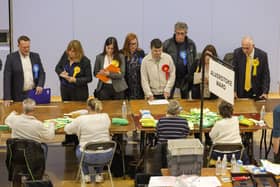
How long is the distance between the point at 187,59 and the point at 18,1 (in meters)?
3.62

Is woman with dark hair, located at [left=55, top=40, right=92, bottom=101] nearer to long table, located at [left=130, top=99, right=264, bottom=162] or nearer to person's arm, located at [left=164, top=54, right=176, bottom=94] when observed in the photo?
long table, located at [left=130, top=99, right=264, bottom=162]

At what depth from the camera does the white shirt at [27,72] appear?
802cm

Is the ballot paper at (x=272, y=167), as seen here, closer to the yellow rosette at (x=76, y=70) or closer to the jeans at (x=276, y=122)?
the jeans at (x=276, y=122)

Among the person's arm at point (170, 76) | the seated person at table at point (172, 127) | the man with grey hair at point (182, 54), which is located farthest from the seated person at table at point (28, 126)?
the man with grey hair at point (182, 54)

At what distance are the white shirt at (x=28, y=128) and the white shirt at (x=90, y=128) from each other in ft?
0.79

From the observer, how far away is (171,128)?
6.31 meters

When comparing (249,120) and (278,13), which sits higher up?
(278,13)

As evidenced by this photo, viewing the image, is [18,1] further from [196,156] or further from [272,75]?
[196,156]

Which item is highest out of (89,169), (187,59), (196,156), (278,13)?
(278,13)

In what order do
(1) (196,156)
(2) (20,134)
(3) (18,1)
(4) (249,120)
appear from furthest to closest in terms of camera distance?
(3) (18,1)
(4) (249,120)
(2) (20,134)
(1) (196,156)

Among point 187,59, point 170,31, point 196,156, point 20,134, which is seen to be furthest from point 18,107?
point 170,31

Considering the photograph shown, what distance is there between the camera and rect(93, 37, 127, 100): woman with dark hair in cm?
812

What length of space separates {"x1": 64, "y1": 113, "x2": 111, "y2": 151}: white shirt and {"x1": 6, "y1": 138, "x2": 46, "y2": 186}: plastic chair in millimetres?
425

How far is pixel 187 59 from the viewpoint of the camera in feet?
28.5
